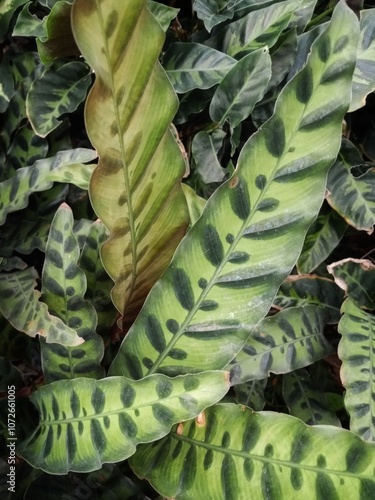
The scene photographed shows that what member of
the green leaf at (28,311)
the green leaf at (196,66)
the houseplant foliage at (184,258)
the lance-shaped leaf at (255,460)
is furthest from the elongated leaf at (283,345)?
the green leaf at (196,66)

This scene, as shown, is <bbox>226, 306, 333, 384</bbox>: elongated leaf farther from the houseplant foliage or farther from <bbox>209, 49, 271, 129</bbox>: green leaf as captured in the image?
<bbox>209, 49, 271, 129</bbox>: green leaf

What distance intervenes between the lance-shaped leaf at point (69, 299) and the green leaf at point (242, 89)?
0.33 meters

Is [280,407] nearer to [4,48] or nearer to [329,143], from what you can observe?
[329,143]

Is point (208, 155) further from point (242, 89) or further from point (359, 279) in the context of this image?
point (359, 279)

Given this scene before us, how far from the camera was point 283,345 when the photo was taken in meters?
0.84

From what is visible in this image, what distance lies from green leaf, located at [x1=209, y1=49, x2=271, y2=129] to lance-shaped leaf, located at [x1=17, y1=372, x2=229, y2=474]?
458mm

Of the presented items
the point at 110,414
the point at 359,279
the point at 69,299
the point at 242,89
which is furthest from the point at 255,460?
the point at 242,89

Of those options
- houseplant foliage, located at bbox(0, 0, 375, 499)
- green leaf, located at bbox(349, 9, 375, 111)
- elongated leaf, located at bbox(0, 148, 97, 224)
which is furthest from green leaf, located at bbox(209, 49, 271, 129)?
elongated leaf, located at bbox(0, 148, 97, 224)

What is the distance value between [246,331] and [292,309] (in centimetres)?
27

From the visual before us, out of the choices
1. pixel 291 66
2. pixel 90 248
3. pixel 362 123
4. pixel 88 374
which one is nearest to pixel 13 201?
pixel 90 248

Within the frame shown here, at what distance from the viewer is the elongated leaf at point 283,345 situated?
2.63 ft

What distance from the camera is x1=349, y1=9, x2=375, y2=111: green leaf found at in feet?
2.78

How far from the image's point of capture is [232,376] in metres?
0.79

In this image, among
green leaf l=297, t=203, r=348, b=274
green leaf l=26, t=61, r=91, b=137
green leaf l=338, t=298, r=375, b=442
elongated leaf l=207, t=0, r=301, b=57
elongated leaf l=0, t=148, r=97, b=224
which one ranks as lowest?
green leaf l=338, t=298, r=375, b=442
